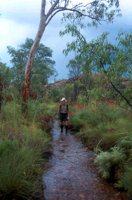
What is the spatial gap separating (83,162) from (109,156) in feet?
4.55

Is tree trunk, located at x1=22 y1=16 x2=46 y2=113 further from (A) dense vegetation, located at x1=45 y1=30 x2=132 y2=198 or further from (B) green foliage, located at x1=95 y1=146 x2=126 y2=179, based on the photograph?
(B) green foliage, located at x1=95 y1=146 x2=126 y2=179

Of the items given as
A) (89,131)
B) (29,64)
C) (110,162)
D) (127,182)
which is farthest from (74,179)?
(29,64)

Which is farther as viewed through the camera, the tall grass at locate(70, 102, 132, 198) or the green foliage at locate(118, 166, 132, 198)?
the tall grass at locate(70, 102, 132, 198)

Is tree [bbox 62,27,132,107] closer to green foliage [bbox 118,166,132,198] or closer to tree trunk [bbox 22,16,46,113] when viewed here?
green foliage [bbox 118,166,132,198]

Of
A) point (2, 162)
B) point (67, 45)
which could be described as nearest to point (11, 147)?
point (2, 162)

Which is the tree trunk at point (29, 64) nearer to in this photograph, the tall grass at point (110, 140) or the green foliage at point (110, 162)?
the tall grass at point (110, 140)

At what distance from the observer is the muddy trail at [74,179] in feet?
14.6

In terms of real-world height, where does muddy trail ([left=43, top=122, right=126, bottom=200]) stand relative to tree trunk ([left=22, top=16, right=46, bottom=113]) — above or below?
below

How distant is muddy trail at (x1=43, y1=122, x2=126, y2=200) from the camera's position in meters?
4.46

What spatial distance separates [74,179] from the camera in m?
5.22

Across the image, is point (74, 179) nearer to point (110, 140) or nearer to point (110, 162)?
point (110, 162)

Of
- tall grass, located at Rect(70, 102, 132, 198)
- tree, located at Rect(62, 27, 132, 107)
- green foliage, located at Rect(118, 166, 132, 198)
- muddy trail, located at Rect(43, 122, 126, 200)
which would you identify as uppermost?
tree, located at Rect(62, 27, 132, 107)

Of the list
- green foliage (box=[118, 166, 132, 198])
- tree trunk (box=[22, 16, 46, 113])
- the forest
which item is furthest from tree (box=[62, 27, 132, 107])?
tree trunk (box=[22, 16, 46, 113])

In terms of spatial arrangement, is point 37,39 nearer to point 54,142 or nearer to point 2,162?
point 54,142
